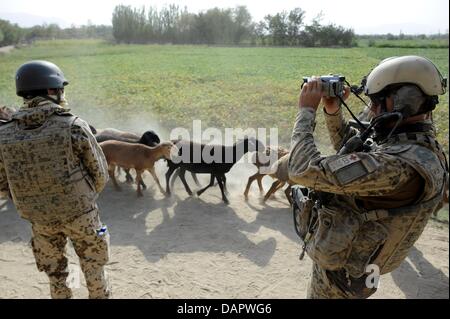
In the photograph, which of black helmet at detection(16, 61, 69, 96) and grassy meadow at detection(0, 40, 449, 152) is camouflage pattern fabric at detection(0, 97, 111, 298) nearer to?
black helmet at detection(16, 61, 69, 96)

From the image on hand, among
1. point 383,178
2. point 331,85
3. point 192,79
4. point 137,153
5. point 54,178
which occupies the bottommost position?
point 137,153

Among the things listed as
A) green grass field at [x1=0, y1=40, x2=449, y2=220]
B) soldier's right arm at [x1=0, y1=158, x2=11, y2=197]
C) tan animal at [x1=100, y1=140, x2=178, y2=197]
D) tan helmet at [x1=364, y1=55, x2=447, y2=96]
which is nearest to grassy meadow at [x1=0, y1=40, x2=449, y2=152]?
green grass field at [x1=0, y1=40, x2=449, y2=220]

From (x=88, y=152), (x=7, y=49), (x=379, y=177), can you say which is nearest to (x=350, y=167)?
(x=379, y=177)

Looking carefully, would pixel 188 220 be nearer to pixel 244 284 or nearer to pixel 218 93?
pixel 244 284

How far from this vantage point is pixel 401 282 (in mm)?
4641

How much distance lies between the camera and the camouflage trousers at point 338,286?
2.35 meters

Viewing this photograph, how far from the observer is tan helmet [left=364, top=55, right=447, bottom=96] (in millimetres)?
2002

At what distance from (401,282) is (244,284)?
2.08 m

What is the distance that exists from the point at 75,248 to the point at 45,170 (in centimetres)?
81

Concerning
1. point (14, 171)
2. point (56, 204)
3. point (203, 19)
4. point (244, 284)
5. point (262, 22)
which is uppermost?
point (203, 19)

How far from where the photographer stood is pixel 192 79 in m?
13.4

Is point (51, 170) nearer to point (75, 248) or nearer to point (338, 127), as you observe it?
point (75, 248)

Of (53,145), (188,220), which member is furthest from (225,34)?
(53,145)

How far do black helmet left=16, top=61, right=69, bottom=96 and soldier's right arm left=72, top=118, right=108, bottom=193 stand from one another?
0.40m
